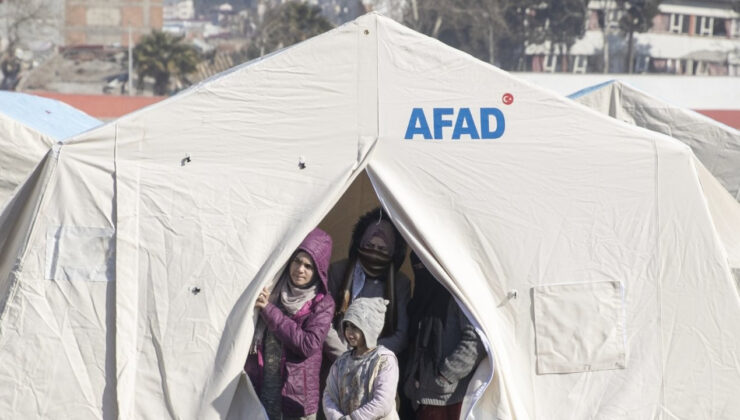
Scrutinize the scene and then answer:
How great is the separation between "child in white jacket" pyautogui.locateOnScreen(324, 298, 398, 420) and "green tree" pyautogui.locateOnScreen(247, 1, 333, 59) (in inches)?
1516

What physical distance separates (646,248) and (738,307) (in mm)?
578

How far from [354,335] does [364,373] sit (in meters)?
0.18

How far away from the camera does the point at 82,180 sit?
570cm

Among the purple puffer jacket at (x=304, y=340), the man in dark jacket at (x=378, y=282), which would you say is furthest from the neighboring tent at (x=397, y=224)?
the man in dark jacket at (x=378, y=282)

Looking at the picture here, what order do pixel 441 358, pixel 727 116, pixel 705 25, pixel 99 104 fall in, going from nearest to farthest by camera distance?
pixel 441 358 < pixel 727 116 < pixel 99 104 < pixel 705 25

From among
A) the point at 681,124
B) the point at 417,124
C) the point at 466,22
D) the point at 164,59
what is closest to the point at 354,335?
the point at 417,124

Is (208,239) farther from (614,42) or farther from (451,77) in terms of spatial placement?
(614,42)

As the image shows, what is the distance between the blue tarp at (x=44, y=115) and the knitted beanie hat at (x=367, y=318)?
5328 millimetres

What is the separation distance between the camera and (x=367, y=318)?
5.21 meters

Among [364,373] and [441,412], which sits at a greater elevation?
[364,373]

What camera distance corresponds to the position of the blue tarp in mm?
10046

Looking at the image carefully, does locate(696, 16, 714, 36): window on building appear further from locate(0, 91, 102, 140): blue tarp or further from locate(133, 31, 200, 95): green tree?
locate(0, 91, 102, 140): blue tarp

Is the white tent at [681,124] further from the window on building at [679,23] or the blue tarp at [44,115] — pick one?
the window on building at [679,23]

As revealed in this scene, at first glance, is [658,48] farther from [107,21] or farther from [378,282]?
[378,282]
